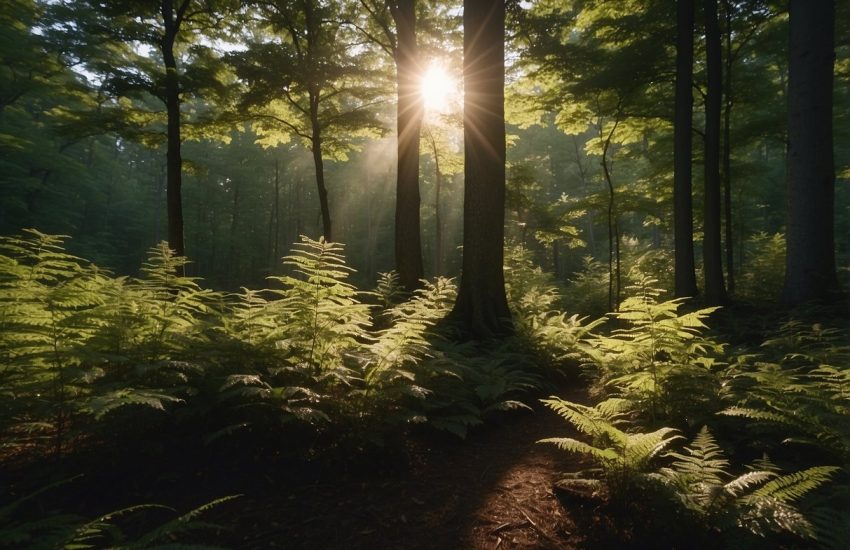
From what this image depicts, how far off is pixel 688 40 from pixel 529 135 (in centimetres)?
3018

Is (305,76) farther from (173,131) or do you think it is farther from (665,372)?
(665,372)

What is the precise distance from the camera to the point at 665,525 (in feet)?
7.44

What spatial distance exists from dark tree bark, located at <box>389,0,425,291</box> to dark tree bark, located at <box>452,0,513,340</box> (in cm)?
286

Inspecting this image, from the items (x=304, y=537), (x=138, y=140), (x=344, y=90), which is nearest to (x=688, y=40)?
(x=344, y=90)

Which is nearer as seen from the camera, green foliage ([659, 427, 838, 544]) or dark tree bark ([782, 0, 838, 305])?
green foliage ([659, 427, 838, 544])

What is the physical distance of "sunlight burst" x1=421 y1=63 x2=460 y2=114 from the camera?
1221 cm

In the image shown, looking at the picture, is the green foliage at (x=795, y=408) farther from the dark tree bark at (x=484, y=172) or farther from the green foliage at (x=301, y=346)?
the dark tree bark at (x=484, y=172)

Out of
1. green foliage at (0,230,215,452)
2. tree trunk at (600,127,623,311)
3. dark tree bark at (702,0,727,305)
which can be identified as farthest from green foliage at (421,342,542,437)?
tree trunk at (600,127,623,311)

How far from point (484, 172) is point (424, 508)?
Answer: 5674 millimetres

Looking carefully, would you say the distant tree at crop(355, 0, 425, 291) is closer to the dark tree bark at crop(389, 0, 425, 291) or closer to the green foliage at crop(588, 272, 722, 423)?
the dark tree bark at crop(389, 0, 425, 291)

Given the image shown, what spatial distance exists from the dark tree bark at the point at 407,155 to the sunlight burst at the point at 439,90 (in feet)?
4.14

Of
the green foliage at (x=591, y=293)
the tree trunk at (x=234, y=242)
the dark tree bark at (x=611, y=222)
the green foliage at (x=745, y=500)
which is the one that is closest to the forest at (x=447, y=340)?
the green foliage at (x=745, y=500)

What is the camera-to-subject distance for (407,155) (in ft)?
33.7

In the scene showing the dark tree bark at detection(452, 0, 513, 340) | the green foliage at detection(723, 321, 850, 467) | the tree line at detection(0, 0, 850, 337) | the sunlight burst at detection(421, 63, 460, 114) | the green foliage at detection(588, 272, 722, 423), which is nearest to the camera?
the green foliage at detection(723, 321, 850, 467)
